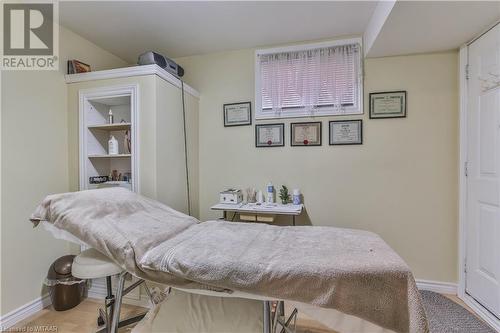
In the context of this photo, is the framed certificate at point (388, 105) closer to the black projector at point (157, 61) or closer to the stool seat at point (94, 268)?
the black projector at point (157, 61)

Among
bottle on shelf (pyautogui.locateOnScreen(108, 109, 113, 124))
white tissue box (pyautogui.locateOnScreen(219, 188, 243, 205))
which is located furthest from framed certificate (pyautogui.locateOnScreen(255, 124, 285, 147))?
bottle on shelf (pyautogui.locateOnScreen(108, 109, 113, 124))

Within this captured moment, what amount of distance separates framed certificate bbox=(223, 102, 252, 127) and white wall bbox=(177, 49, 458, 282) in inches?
3.0

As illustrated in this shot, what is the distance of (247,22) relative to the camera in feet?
7.59

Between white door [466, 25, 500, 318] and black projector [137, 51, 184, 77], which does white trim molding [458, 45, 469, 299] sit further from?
black projector [137, 51, 184, 77]

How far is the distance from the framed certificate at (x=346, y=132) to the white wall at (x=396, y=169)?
0.06 m

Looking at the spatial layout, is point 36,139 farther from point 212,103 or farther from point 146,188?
point 212,103

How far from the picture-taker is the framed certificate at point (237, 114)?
110 inches

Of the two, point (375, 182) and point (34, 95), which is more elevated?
point (34, 95)

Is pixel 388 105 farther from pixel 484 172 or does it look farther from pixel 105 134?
pixel 105 134

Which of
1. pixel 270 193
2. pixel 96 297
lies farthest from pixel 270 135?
pixel 96 297

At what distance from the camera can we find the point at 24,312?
197cm

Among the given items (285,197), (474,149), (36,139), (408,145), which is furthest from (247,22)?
(474,149)

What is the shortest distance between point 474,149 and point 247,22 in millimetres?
2289

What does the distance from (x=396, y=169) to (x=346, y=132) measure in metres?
0.60
